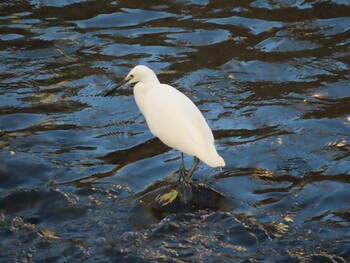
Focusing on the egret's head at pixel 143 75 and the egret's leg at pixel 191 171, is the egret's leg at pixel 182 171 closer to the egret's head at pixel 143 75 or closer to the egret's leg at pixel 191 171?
the egret's leg at pixel 191 171

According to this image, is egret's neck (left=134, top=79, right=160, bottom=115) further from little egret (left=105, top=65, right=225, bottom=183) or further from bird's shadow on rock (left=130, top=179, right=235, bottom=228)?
bird's shadow on rock (left=130, top=179, right=235, bottom=228)

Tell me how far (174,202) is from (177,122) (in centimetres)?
57

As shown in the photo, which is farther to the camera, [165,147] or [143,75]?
[165,147]

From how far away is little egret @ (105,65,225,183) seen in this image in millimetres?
5973

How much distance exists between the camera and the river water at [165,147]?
5.72 meters

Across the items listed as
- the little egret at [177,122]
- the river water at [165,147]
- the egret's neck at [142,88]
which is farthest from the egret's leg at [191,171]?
the egret's neck at [142,88]

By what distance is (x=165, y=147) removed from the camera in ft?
23.5

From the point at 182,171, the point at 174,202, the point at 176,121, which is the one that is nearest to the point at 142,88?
the point at 176,121

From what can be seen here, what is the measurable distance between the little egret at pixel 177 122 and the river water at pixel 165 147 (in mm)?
376

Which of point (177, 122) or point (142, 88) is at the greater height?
point (142, 88)

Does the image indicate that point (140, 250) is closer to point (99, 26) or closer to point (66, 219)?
point (66, 219)

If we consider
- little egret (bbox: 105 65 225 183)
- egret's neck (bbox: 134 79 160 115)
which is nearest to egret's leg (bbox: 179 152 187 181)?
little egret (bbox: 105 65 225 183)

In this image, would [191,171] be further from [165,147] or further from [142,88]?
[165,147]

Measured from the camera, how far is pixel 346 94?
313 inches
